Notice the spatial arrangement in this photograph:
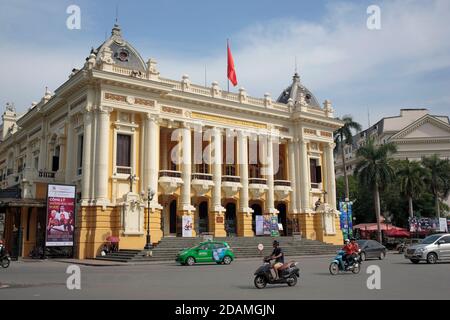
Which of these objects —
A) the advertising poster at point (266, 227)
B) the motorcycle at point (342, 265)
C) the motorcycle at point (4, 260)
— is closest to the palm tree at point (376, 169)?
the advertising poster at point (266, 227)

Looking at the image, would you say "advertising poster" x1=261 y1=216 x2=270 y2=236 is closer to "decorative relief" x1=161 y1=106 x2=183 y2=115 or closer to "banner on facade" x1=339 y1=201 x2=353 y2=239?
"banner on facade" x1=339 y1=201 x2=353 y2=239

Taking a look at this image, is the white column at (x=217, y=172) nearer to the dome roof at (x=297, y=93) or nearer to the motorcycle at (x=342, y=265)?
the dome roof at (x=297, y=93)

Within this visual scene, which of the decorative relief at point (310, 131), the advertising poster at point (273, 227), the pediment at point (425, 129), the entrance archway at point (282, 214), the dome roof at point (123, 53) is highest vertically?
the pediment at point (425, 129)

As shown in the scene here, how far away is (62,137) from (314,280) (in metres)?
27.9

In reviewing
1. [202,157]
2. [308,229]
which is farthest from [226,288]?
[308,229]

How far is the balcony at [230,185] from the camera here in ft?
132

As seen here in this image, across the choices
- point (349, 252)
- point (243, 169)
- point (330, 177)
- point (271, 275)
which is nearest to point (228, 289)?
point (271, 275)

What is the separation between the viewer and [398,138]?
81.1m

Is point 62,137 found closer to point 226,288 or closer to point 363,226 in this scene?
point 226,288

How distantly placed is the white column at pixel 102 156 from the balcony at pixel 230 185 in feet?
37.0

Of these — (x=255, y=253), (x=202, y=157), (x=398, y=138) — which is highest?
(x=398, y=138)

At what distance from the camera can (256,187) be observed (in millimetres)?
41594

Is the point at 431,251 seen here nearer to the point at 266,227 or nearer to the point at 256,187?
the point at 266,227

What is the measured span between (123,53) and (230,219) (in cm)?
1753
